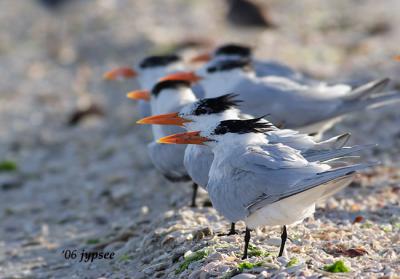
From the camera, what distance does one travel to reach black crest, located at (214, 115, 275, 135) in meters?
4.56

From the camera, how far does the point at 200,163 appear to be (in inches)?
208

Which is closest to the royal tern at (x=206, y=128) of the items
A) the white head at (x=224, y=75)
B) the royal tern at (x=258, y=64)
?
the white head at (x=224, y=75)

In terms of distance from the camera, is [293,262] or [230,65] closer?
[293,262]

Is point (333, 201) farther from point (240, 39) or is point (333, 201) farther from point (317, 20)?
point (317, 20)

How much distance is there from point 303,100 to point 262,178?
8.14 ft

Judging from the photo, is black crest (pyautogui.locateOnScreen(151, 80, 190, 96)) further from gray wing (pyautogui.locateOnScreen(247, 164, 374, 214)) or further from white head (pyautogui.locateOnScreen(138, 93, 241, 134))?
gray wing (pyautogui.locateOnScreen(247, 164, 374, 214))

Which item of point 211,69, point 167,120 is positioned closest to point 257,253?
point 167,120

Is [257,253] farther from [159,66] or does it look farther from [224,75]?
[159,66]

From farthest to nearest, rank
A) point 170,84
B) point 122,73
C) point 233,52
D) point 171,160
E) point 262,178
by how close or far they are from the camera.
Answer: point 122,73
point 233,52
point 170,84
point 171,160
point 262,178

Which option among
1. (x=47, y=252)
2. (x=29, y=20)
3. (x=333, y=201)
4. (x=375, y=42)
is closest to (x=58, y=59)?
(x=29, y=20)

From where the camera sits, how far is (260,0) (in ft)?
43.3

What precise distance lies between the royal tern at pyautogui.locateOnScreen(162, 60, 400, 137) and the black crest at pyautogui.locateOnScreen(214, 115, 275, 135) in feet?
6.47

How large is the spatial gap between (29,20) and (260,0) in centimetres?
392

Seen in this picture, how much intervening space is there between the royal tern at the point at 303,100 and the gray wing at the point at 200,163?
4.42ft
